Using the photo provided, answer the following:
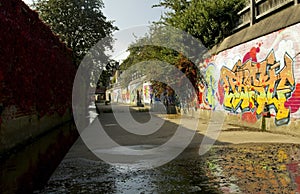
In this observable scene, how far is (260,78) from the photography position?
41.4 feet

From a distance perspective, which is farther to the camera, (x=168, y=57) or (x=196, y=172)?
(x=168, y=57)

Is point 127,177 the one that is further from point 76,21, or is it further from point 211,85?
point 76,21

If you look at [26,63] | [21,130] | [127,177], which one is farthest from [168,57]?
[127,177]

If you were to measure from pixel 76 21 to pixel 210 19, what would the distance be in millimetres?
15575

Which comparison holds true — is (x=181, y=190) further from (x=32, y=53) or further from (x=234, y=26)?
(x=234, y=26)

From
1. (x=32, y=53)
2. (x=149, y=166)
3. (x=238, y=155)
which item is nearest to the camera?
(x=149, y=166)

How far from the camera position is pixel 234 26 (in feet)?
53.9

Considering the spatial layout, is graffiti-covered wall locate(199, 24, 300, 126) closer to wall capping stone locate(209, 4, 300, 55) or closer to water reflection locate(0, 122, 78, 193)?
wall capping stone locate(209, 4, 300, 55)

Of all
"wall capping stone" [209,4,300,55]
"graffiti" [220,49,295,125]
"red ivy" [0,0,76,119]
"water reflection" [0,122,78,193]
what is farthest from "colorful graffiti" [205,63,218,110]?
"water reflection" [0,122,78,193]

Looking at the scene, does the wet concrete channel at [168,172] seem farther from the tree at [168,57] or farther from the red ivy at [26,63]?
the tree at [168,57]

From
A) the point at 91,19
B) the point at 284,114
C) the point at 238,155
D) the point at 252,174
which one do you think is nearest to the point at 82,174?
the point at 252,174

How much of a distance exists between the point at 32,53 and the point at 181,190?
726cm

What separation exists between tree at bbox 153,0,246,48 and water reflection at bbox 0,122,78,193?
10252 millimetres

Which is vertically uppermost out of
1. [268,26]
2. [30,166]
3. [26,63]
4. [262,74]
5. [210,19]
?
[210,19]
